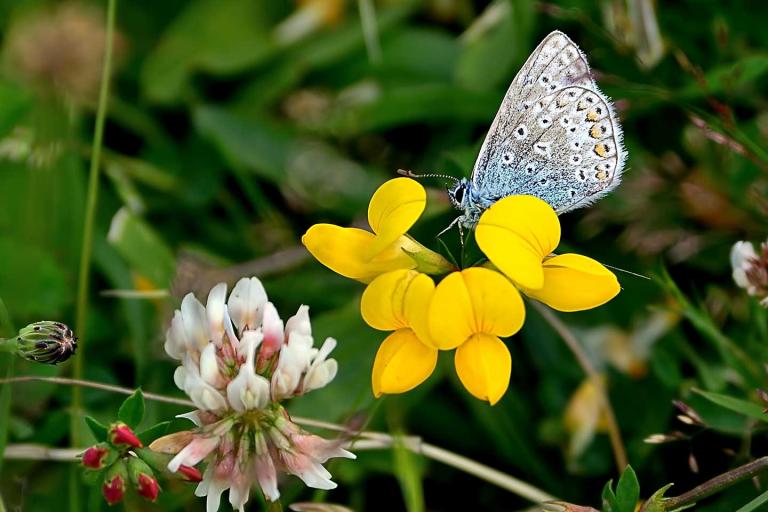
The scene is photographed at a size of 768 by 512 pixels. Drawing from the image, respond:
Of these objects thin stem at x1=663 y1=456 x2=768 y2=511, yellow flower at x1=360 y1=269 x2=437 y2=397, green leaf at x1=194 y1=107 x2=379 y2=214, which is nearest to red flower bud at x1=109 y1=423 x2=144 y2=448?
yellow flower at x1=360 y1=269 x2=437 y2=397

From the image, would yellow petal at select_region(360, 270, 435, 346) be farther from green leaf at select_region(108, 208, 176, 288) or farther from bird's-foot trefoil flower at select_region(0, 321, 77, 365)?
green leaf at select_region(108, 208, 176, 288)

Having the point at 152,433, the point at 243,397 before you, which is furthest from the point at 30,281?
the point at 243,397

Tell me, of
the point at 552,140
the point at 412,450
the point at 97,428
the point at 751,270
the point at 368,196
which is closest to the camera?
the point at 97,428

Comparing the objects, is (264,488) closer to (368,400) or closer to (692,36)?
(368,400)

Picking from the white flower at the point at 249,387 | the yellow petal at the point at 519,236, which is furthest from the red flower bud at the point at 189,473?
the yellow petal at the point at 519,236

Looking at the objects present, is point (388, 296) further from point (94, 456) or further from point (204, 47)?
point (204, 47)
